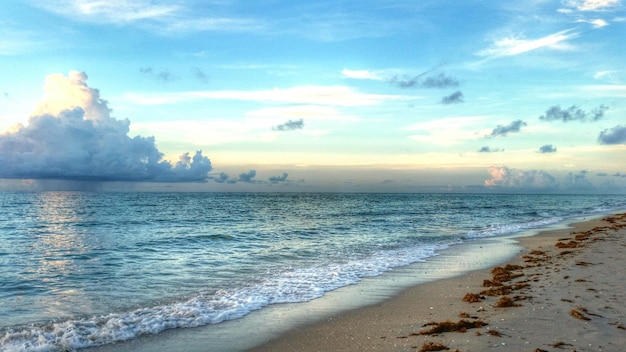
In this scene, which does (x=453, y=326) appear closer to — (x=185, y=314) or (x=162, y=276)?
(x=185, y=314)

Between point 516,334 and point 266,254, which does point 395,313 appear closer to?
point 516,334

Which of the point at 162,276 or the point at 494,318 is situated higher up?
the point at 494,318

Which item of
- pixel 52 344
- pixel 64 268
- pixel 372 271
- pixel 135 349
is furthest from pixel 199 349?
pixel 64 268

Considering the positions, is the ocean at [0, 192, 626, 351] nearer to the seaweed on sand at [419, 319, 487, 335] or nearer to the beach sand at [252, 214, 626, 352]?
the beach sand at [252, 214, 626, 352]

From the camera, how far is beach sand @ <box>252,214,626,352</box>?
25.0ft

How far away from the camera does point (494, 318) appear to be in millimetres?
9070

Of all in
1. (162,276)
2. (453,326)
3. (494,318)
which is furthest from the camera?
(162,276)

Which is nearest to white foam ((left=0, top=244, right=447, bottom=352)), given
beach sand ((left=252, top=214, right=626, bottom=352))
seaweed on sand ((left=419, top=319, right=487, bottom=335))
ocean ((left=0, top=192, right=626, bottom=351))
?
ocean ((left=0, top=192, right=626, bottom=351))

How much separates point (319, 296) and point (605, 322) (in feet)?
23.2

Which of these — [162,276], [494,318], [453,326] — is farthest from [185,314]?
[494,318]

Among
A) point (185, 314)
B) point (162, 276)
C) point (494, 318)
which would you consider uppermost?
point (494, 318)

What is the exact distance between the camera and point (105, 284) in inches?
558

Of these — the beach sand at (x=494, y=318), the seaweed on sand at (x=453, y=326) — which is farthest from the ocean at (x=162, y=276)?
the seaweed on sand at (x=453, y=326)

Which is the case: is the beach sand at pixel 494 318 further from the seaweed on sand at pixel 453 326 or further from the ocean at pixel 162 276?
the ocean at pixel 162 276
